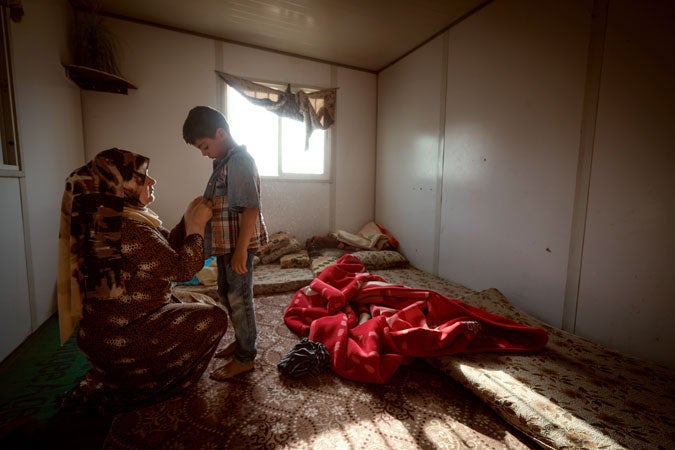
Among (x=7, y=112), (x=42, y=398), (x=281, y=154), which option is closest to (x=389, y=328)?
(x=42, y=398)

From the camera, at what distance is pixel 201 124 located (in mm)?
1398

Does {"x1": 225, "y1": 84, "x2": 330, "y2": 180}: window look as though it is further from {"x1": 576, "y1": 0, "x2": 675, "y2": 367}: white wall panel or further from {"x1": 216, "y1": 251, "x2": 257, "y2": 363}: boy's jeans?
{"x1": 576, "y1": 0, "x2": 675, "y2": 367}: white wall panel

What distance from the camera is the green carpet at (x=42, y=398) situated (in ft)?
3.84

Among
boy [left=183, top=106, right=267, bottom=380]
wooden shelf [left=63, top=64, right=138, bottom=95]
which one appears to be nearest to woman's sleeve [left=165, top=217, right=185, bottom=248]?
boy [left=183, top=106, right=267, bottom=380]

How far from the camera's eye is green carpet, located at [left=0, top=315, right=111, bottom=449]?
3.84 feet

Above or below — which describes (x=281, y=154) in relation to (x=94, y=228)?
above

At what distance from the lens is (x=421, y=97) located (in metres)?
3.60

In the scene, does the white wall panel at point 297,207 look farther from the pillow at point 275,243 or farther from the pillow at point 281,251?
the pillow at point 281,251

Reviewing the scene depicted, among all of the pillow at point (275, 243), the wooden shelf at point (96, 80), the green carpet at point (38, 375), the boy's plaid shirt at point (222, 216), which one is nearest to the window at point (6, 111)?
the wooden shelf at point (96, 80)

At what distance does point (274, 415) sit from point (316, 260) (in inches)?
88.8

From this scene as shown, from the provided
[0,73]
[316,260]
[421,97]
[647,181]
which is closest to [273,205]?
[316,260]

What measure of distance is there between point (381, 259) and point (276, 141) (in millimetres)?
2133

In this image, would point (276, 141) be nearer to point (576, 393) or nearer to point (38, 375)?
point (38, 375)

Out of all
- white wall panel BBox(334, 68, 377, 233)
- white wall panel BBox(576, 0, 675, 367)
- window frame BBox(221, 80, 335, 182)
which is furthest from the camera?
white wall panel BBox(334, 68, 377, 233)
